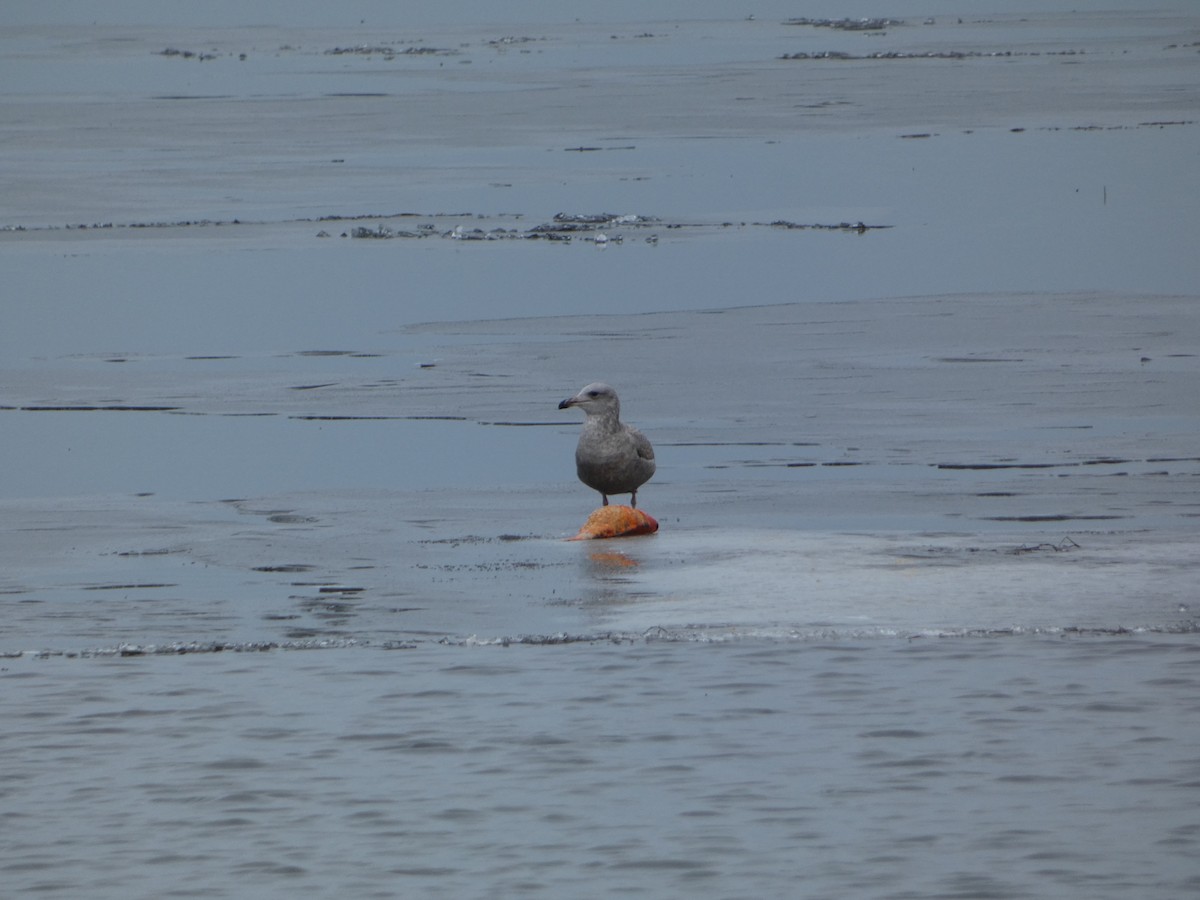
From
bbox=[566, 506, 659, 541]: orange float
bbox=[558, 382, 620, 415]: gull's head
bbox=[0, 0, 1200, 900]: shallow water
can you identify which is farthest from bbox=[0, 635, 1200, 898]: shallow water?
bbox=[558, 382, 620, 415]: gull's head

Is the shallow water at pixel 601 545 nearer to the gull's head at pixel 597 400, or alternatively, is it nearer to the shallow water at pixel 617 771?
the shallow water at pixel 617 771

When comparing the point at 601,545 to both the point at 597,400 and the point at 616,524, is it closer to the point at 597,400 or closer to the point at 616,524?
the point at 616,524

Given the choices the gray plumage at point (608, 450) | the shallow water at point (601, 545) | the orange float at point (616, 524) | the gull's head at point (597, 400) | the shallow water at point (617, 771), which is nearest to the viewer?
the shallow water at point (617, 771)

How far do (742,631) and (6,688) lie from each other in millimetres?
2820

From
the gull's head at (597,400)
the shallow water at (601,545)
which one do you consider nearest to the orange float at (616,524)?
the shallow water at (601,545)

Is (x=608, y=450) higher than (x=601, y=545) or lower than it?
higher

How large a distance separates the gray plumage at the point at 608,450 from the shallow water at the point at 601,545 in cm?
33

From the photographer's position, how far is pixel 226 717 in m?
8.64

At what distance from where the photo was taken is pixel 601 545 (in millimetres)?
11328

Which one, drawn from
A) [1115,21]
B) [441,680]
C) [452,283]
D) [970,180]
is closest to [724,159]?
[970,180]

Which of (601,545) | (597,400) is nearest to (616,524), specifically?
(601,545)

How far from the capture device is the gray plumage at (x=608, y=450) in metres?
11.9

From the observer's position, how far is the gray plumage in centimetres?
1190

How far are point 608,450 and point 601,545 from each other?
0.72m
